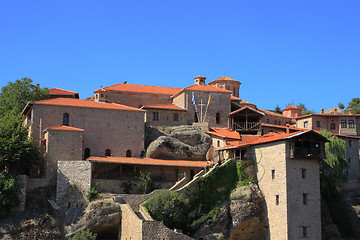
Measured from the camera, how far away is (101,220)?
43.8m

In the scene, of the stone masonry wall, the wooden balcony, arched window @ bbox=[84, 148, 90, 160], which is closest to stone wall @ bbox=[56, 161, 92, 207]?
arched window @ bbox=[84, 148, 90, 160]

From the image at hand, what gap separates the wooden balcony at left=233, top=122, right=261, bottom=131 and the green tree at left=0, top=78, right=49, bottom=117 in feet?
74.8

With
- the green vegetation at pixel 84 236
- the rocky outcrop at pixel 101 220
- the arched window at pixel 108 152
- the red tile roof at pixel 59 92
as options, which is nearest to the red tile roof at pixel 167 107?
the arched window at pixel 108 152

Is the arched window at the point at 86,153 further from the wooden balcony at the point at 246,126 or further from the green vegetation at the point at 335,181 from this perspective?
the green vegetation at the point at 335,181

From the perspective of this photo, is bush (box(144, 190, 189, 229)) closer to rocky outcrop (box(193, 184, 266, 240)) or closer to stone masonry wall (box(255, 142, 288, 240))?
rocky outcrop (box(193, 184, 266, 240))

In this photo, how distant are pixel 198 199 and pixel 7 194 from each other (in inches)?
668

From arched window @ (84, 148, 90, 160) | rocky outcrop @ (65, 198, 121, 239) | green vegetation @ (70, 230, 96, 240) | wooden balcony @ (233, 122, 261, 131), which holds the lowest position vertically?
green vegetation @ (70, 230, 96, 240)

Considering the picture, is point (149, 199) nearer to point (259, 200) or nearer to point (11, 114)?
point (259, 200)

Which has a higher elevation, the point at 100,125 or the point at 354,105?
the point at 354,105

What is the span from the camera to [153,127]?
57125 millimetres

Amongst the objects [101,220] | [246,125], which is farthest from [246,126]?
[101,220]

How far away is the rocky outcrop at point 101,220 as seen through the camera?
43531 mm

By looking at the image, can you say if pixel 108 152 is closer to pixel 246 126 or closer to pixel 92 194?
pixel 92 194

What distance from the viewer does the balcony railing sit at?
2317 inches
